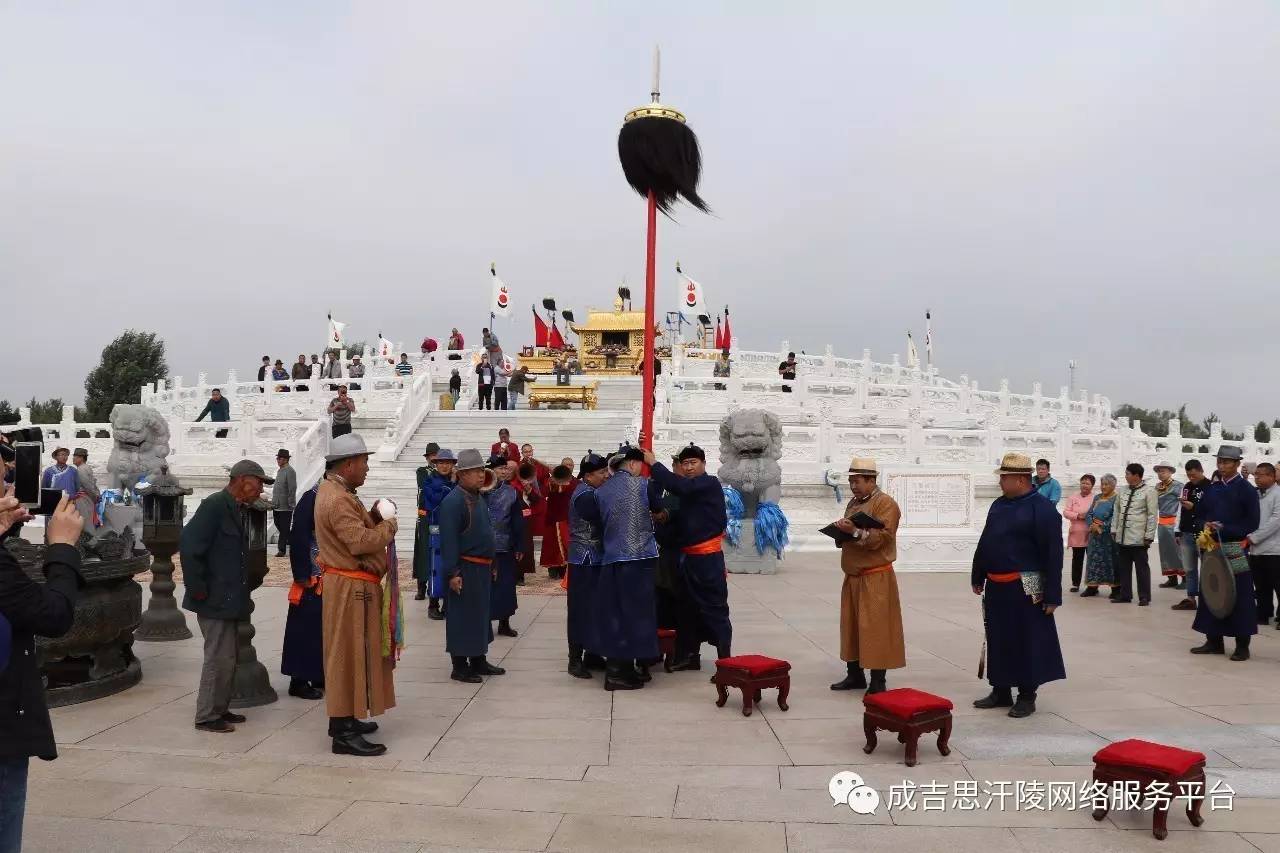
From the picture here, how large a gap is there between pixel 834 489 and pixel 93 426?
609 inches

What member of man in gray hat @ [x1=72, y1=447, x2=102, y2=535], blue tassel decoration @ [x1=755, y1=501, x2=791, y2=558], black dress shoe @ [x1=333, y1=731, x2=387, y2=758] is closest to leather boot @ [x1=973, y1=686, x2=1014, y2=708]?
black dress shoe @ [x1=333, y1=731, x2=387, y2=758]

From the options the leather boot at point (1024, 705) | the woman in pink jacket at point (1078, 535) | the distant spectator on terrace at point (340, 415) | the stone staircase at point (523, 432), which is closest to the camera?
the leather boot at point (1024, 705)

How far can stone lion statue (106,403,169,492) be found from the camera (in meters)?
15.3

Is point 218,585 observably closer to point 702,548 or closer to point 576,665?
point 576,665

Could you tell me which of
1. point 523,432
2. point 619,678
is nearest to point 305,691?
point 619,678

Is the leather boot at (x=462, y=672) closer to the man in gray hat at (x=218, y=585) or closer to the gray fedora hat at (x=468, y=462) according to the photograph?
the gray fedora hat at (x=468, y=462)

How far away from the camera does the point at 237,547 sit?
560cm

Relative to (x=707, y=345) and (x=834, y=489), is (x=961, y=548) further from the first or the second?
(x=707, y=345)

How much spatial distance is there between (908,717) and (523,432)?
1639 centimetres

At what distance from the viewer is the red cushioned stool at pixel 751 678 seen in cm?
567

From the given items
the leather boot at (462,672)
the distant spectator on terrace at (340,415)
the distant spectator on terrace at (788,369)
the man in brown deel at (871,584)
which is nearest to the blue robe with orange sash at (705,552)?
the man in brown deel at (871,584)

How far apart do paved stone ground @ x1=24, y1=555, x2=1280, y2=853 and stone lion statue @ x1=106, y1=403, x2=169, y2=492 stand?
349 inches

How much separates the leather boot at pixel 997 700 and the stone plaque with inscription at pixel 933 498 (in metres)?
7.04

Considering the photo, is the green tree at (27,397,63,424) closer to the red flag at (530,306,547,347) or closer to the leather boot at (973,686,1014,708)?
the red flag at (530,306,547,347)
